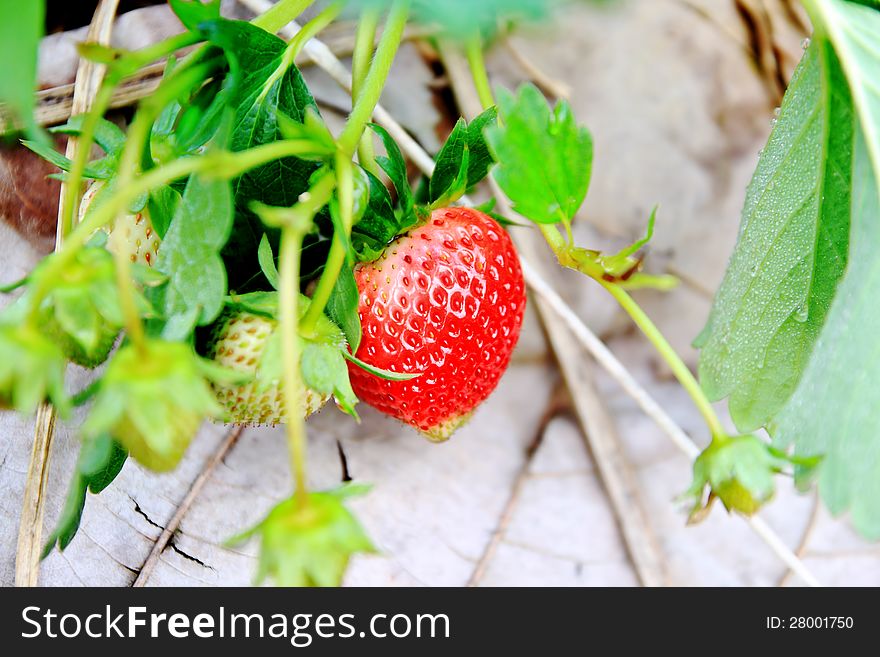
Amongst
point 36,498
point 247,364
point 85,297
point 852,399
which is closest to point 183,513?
point 36,498

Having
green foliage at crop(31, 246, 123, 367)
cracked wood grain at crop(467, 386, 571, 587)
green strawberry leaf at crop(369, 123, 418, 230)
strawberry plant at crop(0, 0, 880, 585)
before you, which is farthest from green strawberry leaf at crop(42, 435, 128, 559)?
cracked wood grain at crop(467, 386, 571, 587)

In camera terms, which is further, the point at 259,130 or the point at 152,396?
the point at 259,130

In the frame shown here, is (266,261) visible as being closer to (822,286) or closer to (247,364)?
(247,364)

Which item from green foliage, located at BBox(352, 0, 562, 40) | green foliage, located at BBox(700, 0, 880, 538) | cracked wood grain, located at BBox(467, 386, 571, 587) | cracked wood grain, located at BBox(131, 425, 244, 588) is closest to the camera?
green foliage, located at BBox(352, 0, 562, 40)

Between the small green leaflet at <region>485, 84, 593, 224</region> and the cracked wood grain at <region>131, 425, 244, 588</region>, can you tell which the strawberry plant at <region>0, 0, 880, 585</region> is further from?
the cracked wood grain at <region>131, 425, 244, 588</region>
